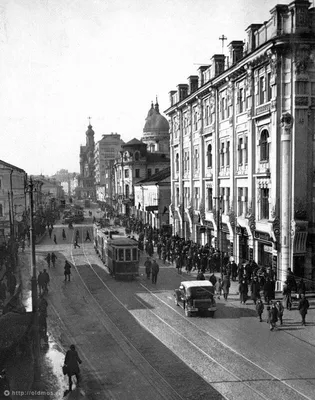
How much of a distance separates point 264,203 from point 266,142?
3694 millimetres

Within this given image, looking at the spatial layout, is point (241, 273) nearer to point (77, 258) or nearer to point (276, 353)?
point (276, 353)

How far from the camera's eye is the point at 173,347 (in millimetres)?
16469

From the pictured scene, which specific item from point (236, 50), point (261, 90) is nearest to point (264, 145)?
point (261, 90)

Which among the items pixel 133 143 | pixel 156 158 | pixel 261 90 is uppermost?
pixel 133 143

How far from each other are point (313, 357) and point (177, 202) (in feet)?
117

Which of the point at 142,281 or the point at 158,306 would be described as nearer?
the point at 158,306

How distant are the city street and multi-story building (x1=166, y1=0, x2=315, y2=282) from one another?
15.7ft

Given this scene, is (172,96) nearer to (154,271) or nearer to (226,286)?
(154,271)

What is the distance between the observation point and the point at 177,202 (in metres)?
50.5

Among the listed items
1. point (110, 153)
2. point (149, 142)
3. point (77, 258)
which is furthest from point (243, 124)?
point (110, 153)

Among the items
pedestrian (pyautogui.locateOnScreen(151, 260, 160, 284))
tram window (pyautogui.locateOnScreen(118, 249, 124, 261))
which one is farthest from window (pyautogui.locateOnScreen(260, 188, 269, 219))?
tram window (pyautogui.locateOnScreen(118, 249, 124, 261))

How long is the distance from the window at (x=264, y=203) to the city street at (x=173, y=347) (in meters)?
5.73

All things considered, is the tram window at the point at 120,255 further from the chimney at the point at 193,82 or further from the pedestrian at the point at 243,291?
the chimney at the point at 193,82

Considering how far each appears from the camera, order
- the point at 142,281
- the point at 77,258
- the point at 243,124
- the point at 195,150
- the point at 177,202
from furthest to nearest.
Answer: the point at 177,202 → the point at 195,150 → the point at 77,258 → the point at 243,124 → the point at 142,281
